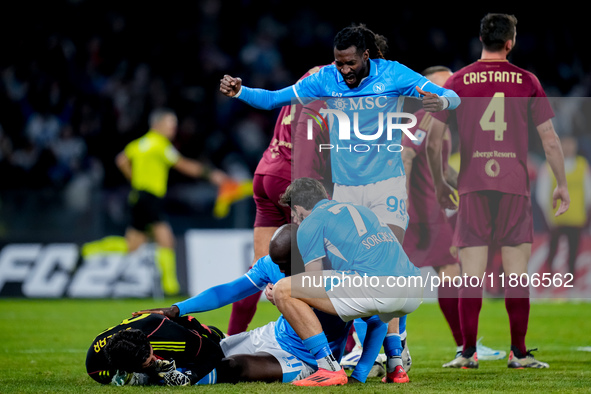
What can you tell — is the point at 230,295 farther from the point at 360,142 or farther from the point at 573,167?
the point at 573,167

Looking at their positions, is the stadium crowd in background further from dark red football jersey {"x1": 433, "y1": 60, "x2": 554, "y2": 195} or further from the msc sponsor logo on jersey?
the msc sponsor logo on jersey

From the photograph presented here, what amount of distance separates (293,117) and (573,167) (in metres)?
6.72

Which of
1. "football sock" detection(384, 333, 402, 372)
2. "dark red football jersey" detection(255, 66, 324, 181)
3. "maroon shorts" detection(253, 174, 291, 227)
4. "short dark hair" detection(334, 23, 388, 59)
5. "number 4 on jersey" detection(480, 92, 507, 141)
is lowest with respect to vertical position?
"football sock" detection(384, 333, 402, 372)

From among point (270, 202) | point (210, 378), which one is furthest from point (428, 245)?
point (210, 378)

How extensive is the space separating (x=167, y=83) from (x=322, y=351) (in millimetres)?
11723

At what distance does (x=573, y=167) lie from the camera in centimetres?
1131

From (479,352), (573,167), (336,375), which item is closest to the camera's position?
(336,375)

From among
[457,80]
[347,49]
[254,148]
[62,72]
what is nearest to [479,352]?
[457,80]

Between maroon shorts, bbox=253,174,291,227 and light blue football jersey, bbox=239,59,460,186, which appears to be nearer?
light blue football jersey, bbox=239,59,460,186

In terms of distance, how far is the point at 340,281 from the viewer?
4.59 meters

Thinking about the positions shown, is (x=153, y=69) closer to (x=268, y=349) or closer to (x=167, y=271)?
(x=167, y=271)

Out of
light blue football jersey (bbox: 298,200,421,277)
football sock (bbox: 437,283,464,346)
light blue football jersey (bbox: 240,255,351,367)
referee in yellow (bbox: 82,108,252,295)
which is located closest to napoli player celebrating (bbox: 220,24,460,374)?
light blue football jersey (bbox: 240,255,351,367)

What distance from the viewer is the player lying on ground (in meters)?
4.78

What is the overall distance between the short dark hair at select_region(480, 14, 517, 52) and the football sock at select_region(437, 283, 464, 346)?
78.8 inches
